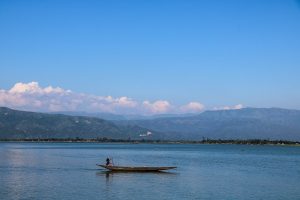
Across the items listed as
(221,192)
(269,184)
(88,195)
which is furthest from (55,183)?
(269,184)

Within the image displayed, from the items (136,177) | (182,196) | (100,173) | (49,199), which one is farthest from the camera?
(100,173)

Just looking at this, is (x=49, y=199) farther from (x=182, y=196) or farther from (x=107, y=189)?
(x=182, y=196)

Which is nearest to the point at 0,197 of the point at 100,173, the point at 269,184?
the point at 100,173

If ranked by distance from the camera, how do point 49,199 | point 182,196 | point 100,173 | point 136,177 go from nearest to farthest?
point 49,199, point 182,196, point 136,177, point 100,173

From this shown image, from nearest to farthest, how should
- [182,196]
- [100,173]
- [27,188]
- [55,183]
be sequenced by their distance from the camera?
[182,196] < [27,188] < [55,183] < [100,173]

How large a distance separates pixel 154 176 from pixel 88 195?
1950 centimetres

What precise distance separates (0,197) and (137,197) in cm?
1288

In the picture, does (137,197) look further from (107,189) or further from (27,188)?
(27,188)

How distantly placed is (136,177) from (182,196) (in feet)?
56.2

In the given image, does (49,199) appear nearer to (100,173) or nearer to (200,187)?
(200,187)

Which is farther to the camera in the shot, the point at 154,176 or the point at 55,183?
the point at 154,176

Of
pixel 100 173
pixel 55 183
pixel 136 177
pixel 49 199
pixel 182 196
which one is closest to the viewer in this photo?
pixel 49 199

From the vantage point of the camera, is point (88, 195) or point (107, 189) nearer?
point (88, 195)

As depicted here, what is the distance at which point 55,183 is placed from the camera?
58.2m
